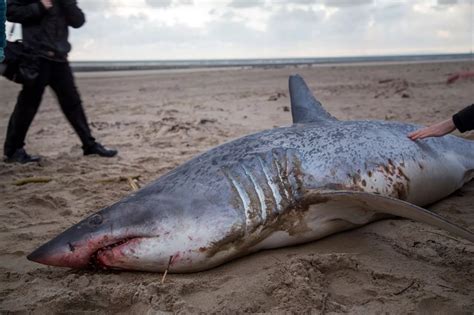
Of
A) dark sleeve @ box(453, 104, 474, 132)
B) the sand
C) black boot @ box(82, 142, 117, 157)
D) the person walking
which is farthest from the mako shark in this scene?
the person walking

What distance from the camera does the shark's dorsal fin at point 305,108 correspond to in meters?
3.47

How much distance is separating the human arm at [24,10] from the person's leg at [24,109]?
19.0 inches

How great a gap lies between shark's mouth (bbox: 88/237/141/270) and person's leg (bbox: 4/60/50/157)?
3.24 m

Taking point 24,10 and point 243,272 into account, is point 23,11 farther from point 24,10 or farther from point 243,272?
point 243,272

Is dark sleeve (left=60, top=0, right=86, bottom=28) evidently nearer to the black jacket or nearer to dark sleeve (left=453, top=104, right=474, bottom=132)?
the black jacket

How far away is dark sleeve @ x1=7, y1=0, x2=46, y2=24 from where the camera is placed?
4762 mm

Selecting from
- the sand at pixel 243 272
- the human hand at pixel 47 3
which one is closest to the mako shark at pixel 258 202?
the sand at pixel 243 272

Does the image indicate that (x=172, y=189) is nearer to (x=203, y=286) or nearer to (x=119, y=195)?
(x=203, y=286)

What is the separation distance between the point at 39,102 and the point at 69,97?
0.34 metres

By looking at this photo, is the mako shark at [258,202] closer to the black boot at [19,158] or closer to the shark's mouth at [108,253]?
the shark's mouth at [108,253]

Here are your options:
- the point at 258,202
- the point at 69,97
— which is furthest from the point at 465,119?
the point at 69,97

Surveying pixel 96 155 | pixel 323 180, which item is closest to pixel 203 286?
pixel 323 180

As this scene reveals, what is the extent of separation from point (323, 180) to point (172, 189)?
0.87m

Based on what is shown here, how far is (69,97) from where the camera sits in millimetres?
5277
